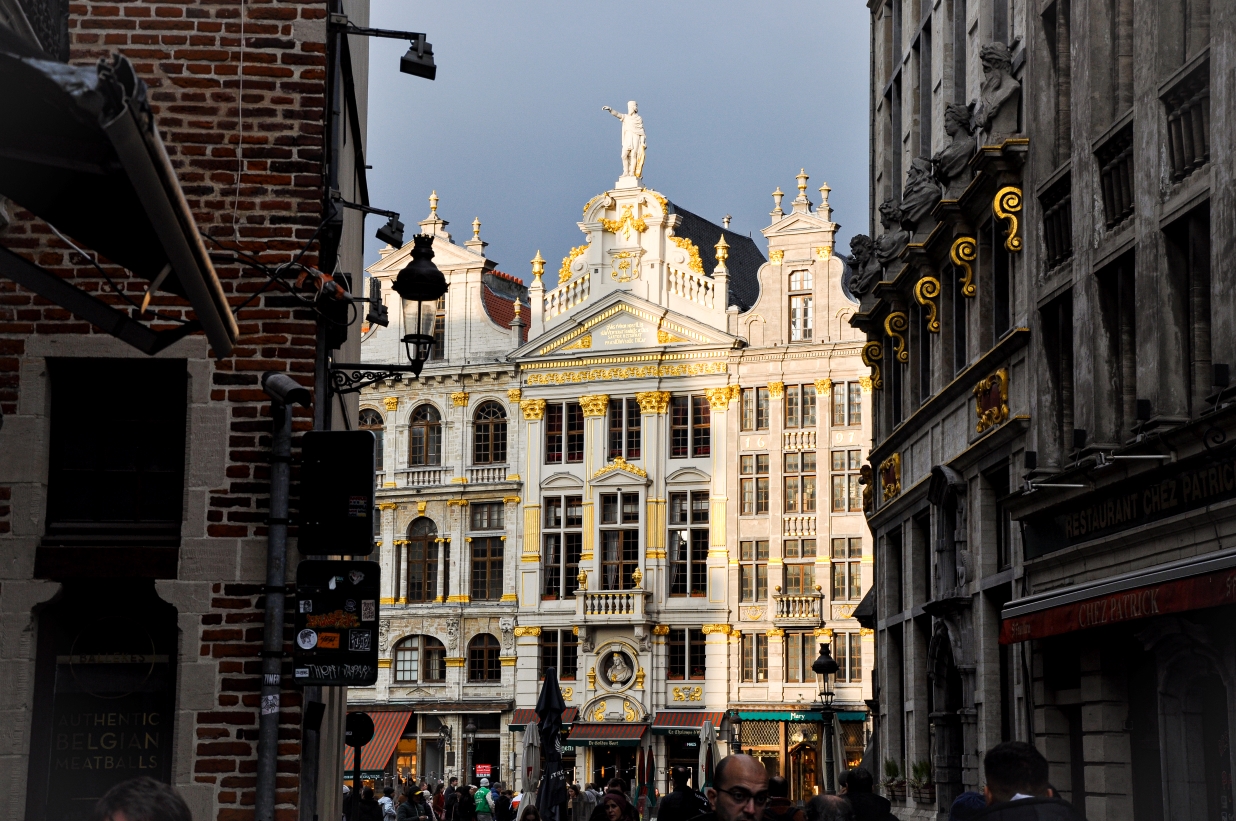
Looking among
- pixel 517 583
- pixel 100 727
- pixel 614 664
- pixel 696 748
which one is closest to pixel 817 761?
pixel 696 748

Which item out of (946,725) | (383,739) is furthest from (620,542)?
(946,725)

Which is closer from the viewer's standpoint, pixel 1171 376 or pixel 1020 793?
pixel 1020 793

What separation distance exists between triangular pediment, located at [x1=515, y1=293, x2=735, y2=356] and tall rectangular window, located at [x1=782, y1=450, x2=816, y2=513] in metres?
4.49

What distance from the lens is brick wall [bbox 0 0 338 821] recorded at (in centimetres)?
1030

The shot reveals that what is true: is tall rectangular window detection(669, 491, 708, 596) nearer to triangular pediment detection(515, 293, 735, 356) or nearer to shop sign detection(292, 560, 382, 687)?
triangular pediment detection(515, 293, 735, 356)

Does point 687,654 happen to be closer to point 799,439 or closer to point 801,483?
point 801,483

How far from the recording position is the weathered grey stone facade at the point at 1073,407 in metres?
13.8

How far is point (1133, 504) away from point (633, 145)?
40.6 metres

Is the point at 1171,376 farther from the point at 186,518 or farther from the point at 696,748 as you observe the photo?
the point at 696,748

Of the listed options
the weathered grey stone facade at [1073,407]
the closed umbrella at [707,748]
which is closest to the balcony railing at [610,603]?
the closed umbrella at [707,748]

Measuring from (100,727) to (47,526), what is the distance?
1.29 m

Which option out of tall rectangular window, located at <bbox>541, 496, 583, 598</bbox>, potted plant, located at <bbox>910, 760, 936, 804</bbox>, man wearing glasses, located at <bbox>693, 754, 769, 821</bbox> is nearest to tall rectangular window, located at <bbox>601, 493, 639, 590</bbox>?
tall rectangular window, located at <bbox>541, 496, 583, 598</bbox>

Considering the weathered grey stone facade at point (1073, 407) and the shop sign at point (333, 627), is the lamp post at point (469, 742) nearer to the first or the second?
the weathered grey stone facade at point (1073, 407)

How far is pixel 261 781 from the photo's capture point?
9.80 meters
